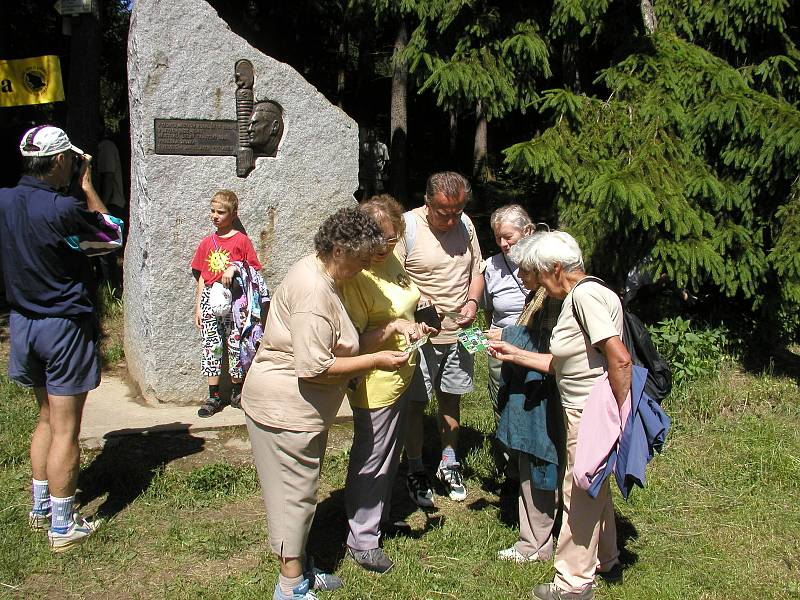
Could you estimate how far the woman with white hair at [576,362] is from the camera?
2957 millimetres

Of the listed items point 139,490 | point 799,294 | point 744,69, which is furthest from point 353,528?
point 744,69

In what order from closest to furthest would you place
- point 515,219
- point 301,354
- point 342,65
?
1. point 301,354
2. point 515,219
3. point 342,65

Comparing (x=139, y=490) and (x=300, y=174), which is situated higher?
(x=300, y=174)

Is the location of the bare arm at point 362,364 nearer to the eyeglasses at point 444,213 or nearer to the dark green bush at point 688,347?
the eyeglasses at point 444,213

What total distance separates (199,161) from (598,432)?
11.3ft

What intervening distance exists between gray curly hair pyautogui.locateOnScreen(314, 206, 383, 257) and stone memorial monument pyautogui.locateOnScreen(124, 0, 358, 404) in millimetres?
2617

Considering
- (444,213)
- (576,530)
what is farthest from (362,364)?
(444,213)

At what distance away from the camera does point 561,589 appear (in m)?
3.22

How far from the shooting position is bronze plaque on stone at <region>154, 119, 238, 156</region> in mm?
5203

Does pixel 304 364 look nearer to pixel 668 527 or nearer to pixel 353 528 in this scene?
pixel 353 528

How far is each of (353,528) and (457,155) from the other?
21.5 metres

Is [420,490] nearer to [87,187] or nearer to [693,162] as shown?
[87,187]

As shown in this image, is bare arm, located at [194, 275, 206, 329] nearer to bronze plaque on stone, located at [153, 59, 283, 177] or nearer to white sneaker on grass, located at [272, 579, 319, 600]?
bronze plaque on stone, located at [153, 59, 283, 177]

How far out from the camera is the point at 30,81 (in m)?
8.98
